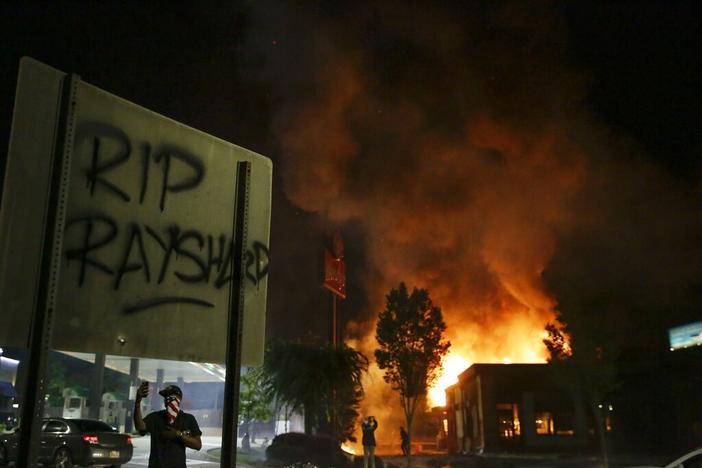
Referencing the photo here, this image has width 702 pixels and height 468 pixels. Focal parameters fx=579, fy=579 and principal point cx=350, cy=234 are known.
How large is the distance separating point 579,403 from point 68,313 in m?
36.6

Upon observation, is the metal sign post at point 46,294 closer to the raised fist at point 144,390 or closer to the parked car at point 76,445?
the raised fist at point 144,390

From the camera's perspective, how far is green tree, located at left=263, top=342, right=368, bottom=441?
2978 centimetres

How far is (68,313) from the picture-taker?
7.66 ft

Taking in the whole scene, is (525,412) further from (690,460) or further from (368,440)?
(690,460)

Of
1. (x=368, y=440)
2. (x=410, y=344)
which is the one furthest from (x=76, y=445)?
(x=410, y=344)

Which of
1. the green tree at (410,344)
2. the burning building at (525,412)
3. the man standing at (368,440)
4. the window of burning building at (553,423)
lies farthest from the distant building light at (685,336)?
the man standing at (368,440)

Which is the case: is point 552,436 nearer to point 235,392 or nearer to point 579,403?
point 579,403

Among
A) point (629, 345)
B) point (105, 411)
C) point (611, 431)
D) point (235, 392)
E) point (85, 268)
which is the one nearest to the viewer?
point (85, 268)

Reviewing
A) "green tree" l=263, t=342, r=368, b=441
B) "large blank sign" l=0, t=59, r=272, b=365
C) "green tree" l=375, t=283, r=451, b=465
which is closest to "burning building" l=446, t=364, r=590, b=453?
"green tree" l=375, t=283, r=451, b=465

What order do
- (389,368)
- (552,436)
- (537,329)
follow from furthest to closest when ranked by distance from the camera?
1. (537,329)
2. (552,436)
3. (389,368)

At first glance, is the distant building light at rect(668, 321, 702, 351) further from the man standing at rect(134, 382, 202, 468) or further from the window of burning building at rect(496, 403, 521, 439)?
the man standing at rect(134, 382, 202, 468)

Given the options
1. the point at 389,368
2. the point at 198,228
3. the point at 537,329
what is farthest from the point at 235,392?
the point at 537,329

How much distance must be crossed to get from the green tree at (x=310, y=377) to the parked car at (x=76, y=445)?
1372cm

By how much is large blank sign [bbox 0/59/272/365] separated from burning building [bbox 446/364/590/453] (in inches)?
1355
